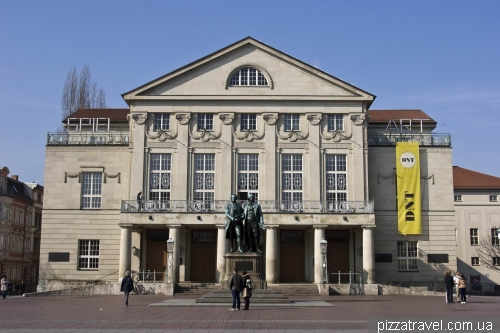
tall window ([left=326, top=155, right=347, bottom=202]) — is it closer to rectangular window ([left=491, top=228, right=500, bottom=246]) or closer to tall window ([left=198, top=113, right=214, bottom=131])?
tall window ([left=198, top=113, right=214, bottom=131])

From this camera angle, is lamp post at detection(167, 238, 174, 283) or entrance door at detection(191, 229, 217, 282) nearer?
lamp post at detection(167, 238, 174, 283)

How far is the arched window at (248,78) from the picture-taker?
5084 cm

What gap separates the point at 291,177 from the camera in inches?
1955

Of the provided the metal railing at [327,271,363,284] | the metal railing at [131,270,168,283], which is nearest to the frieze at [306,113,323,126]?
the metal railing at [327,271,363,284]

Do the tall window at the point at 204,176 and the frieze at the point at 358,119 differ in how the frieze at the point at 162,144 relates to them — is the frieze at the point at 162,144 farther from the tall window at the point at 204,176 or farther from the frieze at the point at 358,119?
the frieze at the point at 358,119

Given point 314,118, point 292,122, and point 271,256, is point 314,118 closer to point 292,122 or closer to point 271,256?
point 292,122

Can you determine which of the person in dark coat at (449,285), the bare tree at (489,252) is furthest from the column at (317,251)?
the bare tree at (489,252)

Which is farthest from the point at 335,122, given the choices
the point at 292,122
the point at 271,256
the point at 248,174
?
the point at 271,256

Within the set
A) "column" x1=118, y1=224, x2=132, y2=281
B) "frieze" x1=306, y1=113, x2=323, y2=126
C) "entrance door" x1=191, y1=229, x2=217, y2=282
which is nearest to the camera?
"column" x1=118, y1=224, x2=132, y2=281

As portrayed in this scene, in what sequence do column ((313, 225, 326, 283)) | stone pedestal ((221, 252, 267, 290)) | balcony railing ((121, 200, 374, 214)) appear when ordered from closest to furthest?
stone pedestal ((221, 252, 267, 290)), column ((313, 225, 326, 283)), balcony railing ((121, 200, 374, 214))

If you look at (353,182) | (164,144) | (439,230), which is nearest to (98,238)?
(164,144)

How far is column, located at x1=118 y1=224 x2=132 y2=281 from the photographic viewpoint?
46.0 meters

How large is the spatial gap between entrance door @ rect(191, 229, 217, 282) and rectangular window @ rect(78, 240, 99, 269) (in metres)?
7.39

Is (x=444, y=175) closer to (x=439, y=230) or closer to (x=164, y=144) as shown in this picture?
(x=439, y=230)
